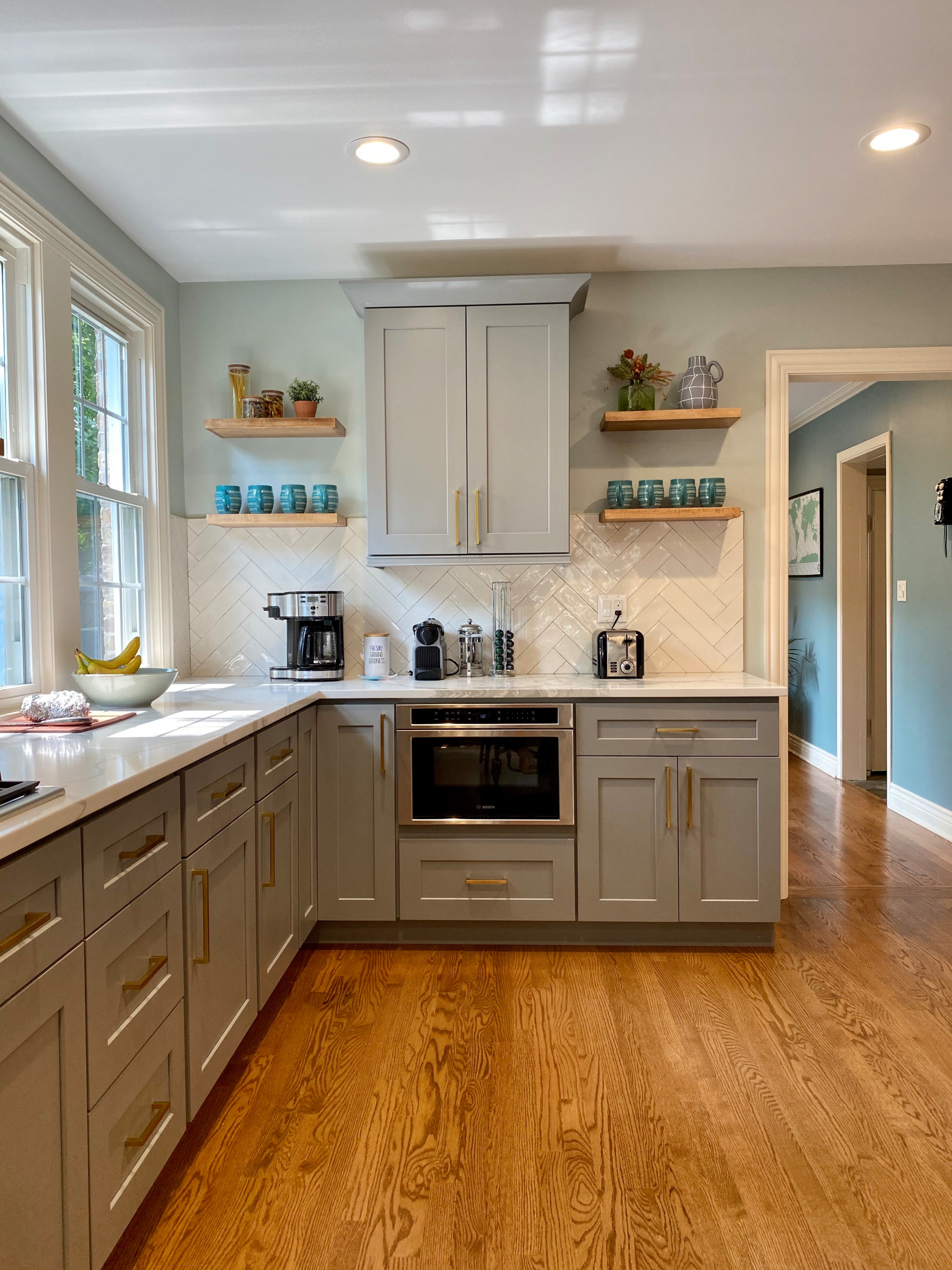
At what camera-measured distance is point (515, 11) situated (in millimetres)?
1831

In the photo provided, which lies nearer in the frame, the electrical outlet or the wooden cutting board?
the wooden cutting board

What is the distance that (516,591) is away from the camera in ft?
11.1

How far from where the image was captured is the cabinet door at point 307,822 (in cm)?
262

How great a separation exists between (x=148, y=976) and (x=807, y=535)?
5729 millimetres

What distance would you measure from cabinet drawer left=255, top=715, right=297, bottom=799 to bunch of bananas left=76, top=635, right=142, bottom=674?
1.58 ft

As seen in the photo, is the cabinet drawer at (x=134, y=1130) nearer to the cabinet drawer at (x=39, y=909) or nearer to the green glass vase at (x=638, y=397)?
the cabinet drawer at (x=39, y=909)

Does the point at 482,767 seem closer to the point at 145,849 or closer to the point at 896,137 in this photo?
the point at 145,849

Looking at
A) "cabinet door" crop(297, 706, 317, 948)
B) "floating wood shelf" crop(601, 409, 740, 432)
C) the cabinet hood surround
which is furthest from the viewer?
"floating wood shelf" crop(601, 409, 740, 432)

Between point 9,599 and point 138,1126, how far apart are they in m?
1.49

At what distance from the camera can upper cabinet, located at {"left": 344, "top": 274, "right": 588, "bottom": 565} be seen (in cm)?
304

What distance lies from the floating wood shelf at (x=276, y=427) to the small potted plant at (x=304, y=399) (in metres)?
0.04

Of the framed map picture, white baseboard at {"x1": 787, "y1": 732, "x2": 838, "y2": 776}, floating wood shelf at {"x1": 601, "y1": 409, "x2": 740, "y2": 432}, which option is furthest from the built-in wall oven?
the framed map picture

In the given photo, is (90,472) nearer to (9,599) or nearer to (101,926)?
(9,599)

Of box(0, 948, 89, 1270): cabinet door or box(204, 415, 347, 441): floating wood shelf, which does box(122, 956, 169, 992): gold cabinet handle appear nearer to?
box(0, 948, 89, 1270): cabinet door
